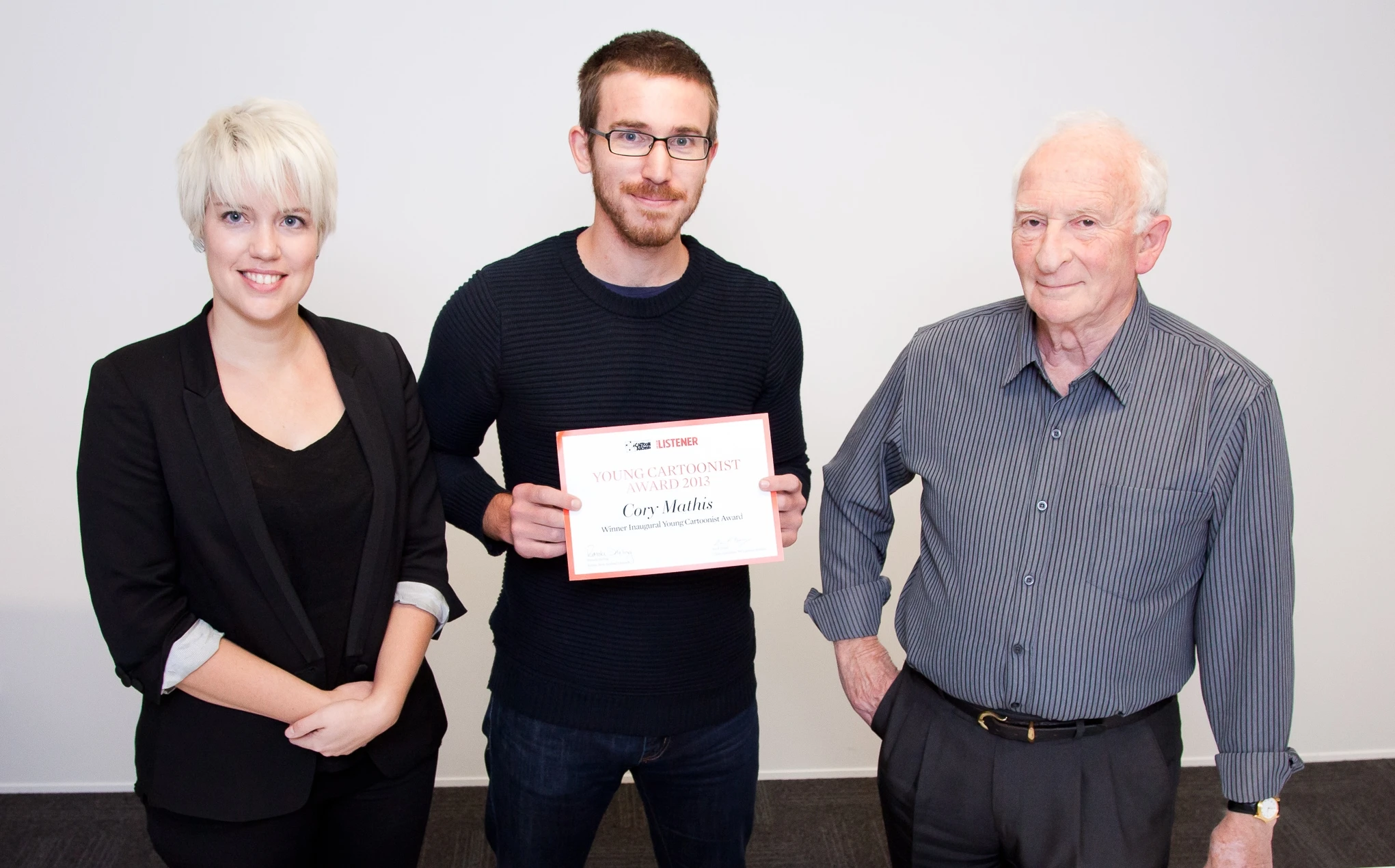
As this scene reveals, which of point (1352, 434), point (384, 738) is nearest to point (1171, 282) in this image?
point (1352, 434)

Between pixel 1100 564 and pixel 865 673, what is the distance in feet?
1.69

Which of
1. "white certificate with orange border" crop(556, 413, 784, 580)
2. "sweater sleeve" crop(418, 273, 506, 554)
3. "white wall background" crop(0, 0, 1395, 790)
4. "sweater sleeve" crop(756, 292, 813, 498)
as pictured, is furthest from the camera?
"white wall background" crop(0, 0, 1395, 790)

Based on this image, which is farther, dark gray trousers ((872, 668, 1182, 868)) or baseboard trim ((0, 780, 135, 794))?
baseboard trim ((0, 780, 135, 794))

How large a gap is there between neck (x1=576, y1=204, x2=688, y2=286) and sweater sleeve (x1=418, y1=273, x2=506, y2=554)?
197 millimetres

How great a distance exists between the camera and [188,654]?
1635mm

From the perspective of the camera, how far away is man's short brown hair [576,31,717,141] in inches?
72.1

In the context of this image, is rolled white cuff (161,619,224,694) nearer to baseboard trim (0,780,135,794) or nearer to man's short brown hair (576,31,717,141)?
man's short brown hair (576,31,717,141)

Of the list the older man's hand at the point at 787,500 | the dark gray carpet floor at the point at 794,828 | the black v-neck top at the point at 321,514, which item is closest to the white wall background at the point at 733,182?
the dark gray carpet floor at the point at 794,828

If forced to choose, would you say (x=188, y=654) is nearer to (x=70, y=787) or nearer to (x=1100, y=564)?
(x=1100, y=564)

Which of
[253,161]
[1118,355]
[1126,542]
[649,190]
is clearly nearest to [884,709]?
[1126,542]

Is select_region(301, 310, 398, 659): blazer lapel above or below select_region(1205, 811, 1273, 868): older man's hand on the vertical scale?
above

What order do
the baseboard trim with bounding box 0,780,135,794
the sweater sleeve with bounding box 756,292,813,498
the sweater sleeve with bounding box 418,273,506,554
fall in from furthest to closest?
the baseboard trim with bounding box 0,780,135,794
the sweater sleeve with bounding box 756,292,813,498
the sweater sleeve with bounding box 418,273,506,554

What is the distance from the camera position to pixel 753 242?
3.28 meters

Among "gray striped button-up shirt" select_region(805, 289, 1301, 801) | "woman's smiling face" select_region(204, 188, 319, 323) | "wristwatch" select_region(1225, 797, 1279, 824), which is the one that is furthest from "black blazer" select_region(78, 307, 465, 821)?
"wristwatch" select_region(1225, 797, 1279, 824)
